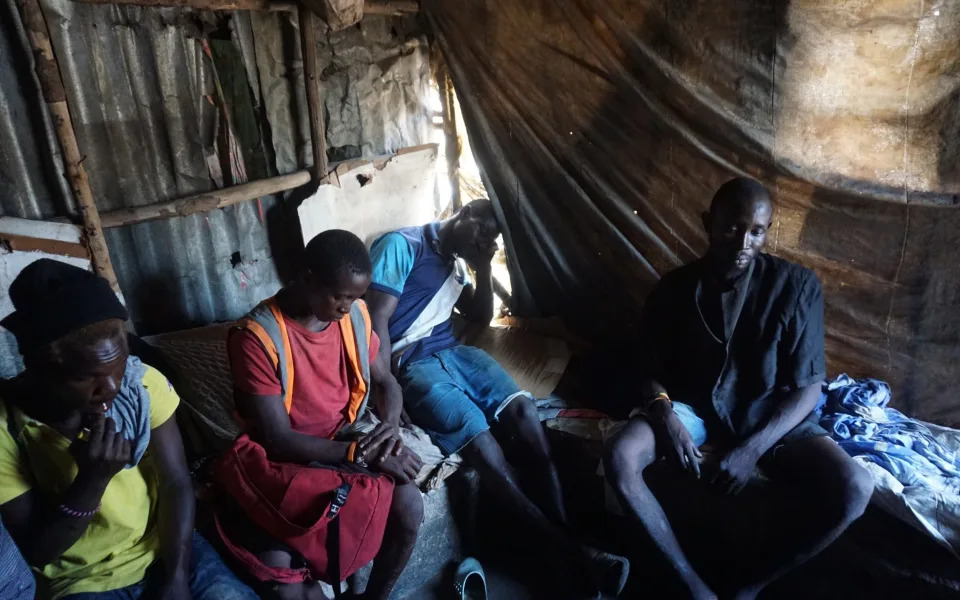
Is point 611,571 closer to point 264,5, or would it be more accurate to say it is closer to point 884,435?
point 884,435

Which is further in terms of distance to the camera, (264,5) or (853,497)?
(264,5)

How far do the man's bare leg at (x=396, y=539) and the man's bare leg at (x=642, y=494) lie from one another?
755mm

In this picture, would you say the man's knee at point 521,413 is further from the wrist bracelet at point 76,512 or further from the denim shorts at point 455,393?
the wrist bracelet at point 76,512

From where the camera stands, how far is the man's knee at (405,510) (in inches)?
85.5

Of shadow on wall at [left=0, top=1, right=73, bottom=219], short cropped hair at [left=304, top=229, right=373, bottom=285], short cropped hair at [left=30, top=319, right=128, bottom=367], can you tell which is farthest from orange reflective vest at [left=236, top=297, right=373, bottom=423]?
shadow on wall at [left=0, top=1, right=73, bottom=219]

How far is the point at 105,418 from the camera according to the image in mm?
1529

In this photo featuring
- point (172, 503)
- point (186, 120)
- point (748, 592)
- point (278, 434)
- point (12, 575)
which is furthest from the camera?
point (186, 120)

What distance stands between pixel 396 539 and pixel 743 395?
57.2 inches

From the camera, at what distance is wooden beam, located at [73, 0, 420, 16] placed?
8.61ft

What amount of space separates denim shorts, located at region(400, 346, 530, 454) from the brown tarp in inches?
32.8

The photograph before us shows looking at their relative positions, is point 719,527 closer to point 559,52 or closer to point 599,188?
point 599,188

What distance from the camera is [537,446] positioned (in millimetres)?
2711

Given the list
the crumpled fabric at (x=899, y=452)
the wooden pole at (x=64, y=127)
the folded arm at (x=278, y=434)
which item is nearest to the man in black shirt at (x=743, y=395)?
the crumpled fabric at (x=899, y=452)

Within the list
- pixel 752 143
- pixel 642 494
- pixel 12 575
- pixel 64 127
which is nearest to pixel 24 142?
pixel 64 127
